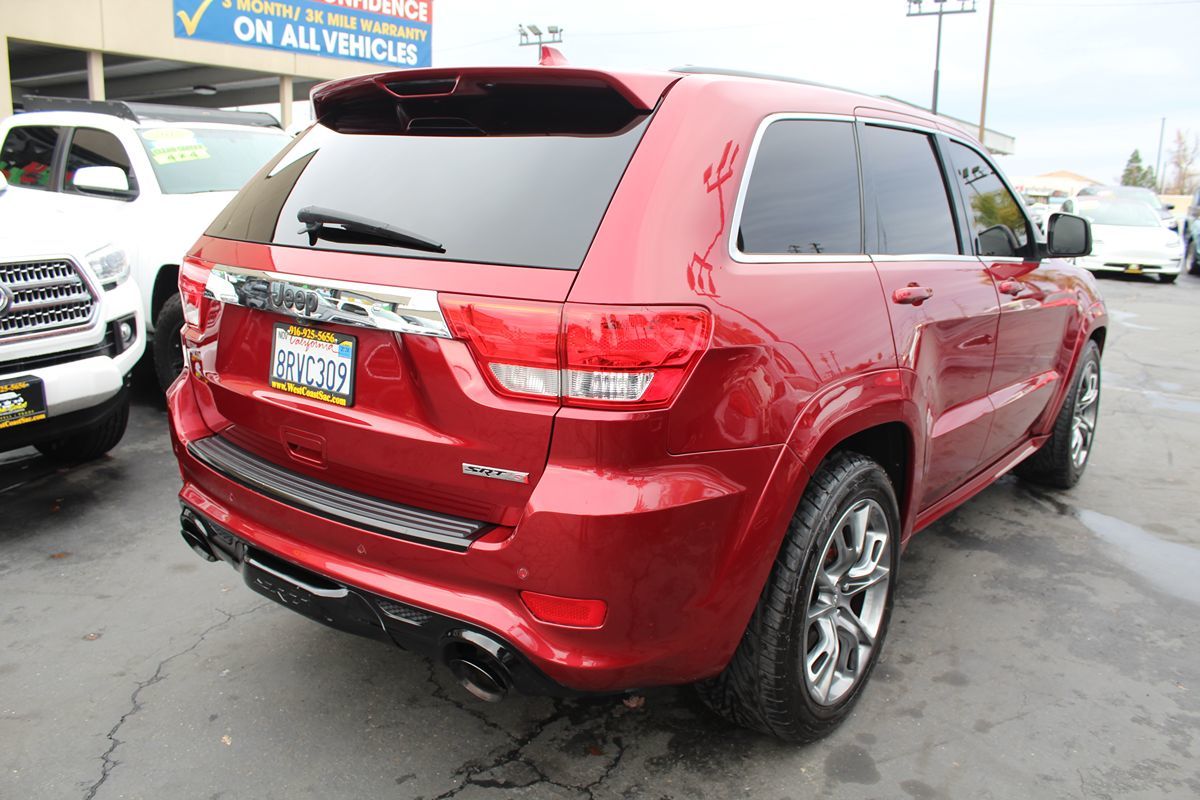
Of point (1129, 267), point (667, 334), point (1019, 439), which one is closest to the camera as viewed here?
point (667, 334)

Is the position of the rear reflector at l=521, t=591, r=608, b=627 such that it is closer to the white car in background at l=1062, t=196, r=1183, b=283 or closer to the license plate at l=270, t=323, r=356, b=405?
the license plate at l=270, t=323, r=356, b=405

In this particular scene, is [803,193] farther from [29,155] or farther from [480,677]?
[29,155]

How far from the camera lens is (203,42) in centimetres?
2178

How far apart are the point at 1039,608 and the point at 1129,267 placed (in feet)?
50.9

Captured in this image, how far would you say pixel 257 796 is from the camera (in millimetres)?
2438

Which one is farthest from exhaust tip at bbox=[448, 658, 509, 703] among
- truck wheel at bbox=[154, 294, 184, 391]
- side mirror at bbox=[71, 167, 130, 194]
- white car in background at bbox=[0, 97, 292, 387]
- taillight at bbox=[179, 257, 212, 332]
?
side mirror at bbox=[71, 167, 130, 194]

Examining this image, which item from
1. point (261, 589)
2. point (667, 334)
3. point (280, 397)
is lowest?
point (261, 589)

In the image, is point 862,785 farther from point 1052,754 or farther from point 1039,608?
point 1039,608

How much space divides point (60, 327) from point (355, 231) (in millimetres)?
2711

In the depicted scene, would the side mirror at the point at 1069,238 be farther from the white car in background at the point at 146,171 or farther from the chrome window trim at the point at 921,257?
the white car in background at the point at 146,171

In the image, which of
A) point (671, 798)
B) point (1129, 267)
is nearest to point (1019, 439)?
point (671, 798)

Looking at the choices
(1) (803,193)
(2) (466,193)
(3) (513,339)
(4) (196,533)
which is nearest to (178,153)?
(4) (196,533)

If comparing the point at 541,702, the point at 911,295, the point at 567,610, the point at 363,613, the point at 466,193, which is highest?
the point at 466,193

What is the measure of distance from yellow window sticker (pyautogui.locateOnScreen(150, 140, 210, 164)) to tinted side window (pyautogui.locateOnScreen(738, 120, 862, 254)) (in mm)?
5298
